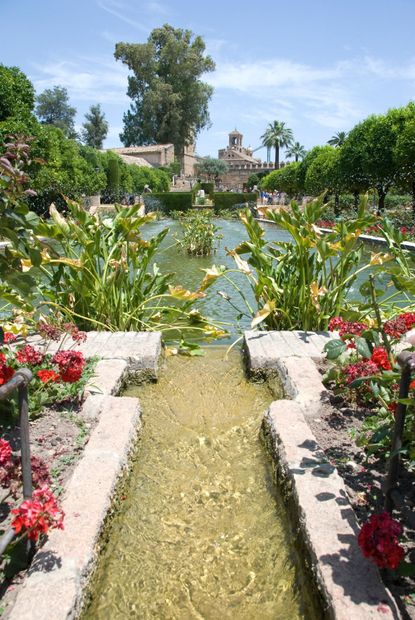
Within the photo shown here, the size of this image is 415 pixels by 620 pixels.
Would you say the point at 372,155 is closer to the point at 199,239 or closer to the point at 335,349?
the point at 199,239

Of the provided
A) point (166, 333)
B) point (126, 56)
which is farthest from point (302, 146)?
point (166, 333)

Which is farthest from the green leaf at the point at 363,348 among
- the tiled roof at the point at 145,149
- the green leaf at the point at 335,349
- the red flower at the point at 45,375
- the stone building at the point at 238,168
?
the stone building at the point at 238,168

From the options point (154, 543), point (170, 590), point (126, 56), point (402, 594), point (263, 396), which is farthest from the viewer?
point (126, 56)

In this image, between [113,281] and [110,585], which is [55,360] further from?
[113,281]

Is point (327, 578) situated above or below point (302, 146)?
below

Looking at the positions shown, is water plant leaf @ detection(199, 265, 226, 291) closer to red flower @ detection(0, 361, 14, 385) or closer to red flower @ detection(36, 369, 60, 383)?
red flower @ detection(36, 369, 60, 383)

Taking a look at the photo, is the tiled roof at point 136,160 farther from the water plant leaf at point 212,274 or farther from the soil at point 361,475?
the soil at point 361,475

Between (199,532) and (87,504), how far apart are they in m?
0.45

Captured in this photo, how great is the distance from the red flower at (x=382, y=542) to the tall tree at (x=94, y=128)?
63.3m

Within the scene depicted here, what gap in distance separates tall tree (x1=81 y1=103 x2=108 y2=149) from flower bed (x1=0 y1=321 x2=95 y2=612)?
61.7 m

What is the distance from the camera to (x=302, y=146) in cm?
6444

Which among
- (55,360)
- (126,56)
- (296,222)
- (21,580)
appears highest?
(126,56)

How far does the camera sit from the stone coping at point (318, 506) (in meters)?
1.37

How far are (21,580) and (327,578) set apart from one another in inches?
35.4
